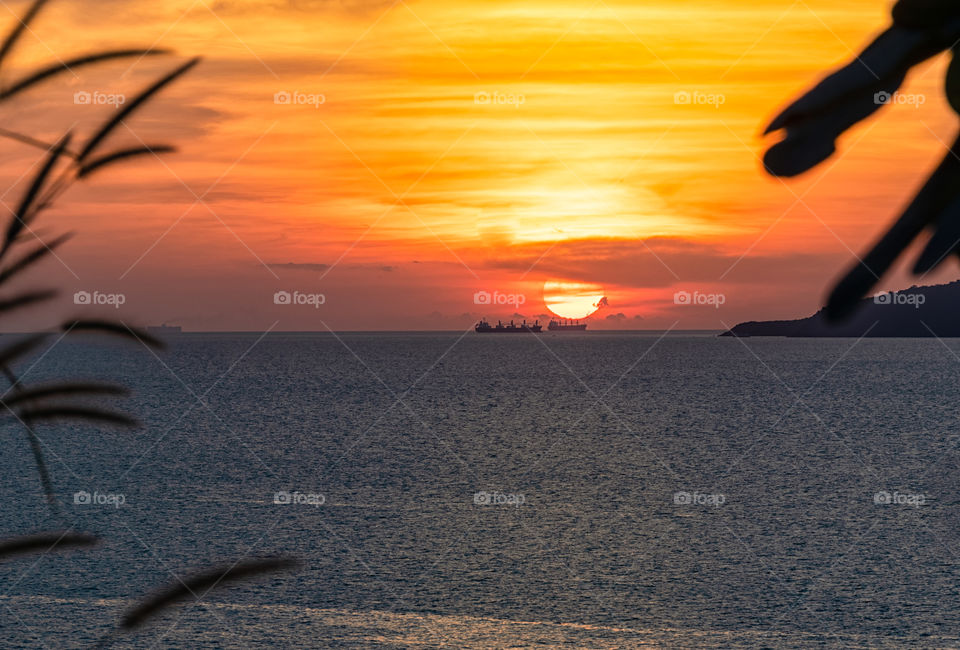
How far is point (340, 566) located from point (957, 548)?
20.8 metres

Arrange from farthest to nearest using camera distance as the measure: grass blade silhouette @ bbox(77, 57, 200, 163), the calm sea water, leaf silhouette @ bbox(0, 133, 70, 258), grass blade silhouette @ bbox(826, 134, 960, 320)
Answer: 1. the calm sea water
2. leaf silhouette @ bbox(0, 133, 70, 258)
3. grass blade silhouette @ bbox(77, 57, 200, 163)
4. grass blade silhouette @ bbox(826, 134, 960, 320)

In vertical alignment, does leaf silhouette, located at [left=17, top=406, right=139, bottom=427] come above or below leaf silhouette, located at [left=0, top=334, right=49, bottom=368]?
below

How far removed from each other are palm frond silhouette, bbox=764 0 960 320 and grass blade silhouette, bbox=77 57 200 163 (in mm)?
1057

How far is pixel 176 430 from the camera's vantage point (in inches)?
3396

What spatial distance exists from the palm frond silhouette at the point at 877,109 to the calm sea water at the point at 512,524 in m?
1.17

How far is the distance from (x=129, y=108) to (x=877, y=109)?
112 centimetres

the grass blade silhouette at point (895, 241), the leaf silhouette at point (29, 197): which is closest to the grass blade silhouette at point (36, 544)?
the leaf silhouette at point (29, 197)

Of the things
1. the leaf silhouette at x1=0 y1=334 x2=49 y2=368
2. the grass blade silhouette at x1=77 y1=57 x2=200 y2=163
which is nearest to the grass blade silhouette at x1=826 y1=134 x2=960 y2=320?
the grass blade silhouette at x1=77 y1=57 x2=200 y2=163

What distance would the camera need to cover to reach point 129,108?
154 cm

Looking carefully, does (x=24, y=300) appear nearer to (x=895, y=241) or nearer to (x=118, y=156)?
(x=118, y=156)

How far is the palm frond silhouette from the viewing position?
31.2 inches

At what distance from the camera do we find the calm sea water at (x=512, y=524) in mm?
18578

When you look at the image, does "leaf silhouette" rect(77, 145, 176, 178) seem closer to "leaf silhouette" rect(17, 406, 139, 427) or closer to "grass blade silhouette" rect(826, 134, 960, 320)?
"leaf silhouette" rect(17, 406, 139, 427)

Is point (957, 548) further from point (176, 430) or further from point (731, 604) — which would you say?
point (176, 430)
